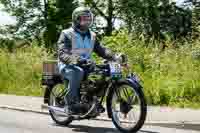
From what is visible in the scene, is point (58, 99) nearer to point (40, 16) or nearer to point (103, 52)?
point (103, 52)

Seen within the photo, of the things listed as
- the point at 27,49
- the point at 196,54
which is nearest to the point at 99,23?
the point at 27,49

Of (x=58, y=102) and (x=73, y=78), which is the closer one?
(x=73, y=78)

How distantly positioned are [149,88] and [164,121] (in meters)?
3.82

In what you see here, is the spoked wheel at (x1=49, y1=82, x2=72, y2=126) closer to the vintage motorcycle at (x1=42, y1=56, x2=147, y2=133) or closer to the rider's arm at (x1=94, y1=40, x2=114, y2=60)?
the vintage motorcycle at (x1=42, y1=56, x2=147, y2=133)

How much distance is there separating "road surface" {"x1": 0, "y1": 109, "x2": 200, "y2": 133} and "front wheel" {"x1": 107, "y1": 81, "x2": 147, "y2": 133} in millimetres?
384

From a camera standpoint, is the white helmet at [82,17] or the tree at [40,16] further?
the tree at [40,16]

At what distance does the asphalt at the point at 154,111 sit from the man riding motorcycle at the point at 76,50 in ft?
4.81

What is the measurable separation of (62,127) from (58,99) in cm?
56

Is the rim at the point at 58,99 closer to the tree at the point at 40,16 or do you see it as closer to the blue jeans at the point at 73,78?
the blue jeans at the point at 73,78

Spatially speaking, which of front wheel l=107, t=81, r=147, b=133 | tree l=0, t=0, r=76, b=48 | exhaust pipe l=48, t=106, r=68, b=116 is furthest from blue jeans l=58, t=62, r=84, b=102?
tree l=0, t=0, r=76, b=48

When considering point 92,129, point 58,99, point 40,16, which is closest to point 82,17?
point 58,99

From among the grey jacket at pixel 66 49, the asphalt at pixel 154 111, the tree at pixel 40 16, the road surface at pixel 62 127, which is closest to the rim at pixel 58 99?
the road surface at pixel 62 127

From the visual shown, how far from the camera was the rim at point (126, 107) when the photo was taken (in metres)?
9.47

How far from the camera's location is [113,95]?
9883mm
